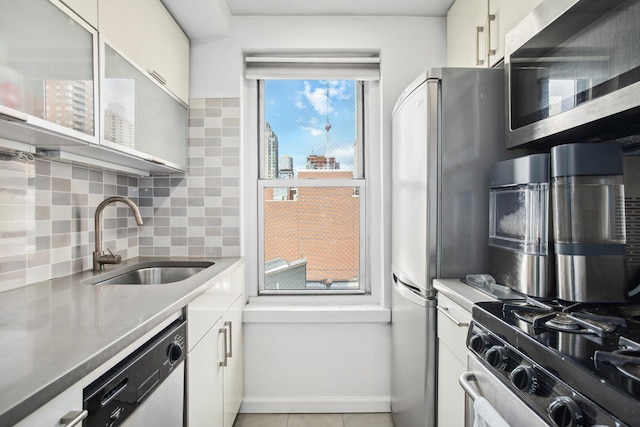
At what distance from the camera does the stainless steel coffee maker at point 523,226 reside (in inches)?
41.7

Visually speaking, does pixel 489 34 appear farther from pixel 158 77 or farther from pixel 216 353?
pixel 216 353

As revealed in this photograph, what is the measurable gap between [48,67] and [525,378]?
146 cm

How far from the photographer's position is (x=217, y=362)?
1.54m

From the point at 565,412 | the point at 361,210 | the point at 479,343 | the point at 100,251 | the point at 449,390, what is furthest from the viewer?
the point at 361,210

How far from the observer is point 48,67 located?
0.99 m

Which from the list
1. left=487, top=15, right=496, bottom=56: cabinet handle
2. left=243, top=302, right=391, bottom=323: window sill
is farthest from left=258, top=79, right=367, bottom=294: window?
left=487, top=15, right=496, bottom=56: cabinet handle

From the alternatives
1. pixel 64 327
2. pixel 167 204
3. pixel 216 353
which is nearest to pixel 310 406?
pixel 216 353

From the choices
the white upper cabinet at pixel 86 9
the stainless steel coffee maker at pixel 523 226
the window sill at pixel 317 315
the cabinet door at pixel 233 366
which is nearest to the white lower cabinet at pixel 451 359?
the stainless steel coffee maker at pixel 523 226

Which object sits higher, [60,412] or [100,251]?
[100,251]

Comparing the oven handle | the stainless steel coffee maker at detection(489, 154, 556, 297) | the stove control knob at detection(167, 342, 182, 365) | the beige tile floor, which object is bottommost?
the beige tile floor

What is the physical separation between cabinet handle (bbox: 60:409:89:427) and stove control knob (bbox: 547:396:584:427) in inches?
34.0

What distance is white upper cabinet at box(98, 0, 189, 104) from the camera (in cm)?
129

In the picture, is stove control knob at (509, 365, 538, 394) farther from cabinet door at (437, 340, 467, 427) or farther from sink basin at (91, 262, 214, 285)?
sink basin at (91, 262, 214, 285)

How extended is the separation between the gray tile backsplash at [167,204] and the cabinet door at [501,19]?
4.70 feet
